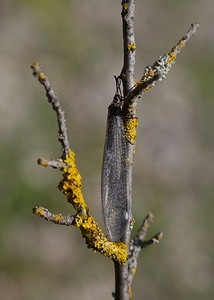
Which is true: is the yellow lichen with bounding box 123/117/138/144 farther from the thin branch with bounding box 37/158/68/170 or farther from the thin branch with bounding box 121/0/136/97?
the thin branch with bounding box 37/158/68/170

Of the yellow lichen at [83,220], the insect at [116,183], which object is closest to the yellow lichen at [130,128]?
the insect at [116,183]

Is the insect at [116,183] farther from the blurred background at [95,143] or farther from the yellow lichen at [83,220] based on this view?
the blurred background at [95,143]

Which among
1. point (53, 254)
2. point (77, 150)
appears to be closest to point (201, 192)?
point (77, 150)

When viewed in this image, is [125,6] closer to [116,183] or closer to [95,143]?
[116,183]

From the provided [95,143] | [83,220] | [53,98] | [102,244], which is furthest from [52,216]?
[95,143]

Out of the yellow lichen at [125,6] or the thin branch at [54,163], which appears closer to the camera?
the thin branch at [54,163]
